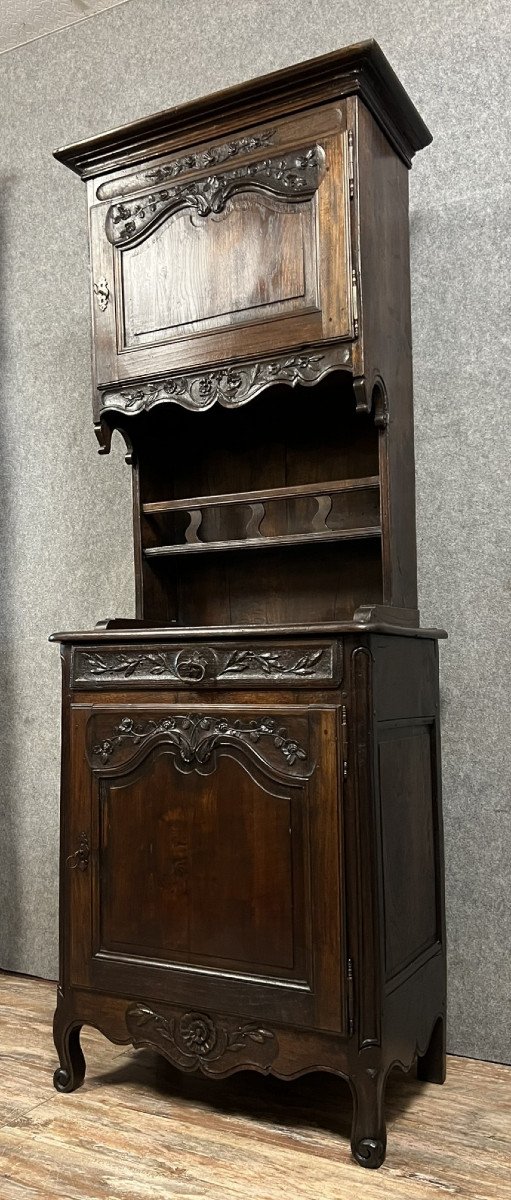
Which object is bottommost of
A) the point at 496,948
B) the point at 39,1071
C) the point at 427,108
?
the point at 39,1071

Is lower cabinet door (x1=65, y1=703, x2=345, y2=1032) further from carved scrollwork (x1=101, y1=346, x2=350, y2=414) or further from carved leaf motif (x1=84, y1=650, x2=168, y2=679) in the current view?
carved scrollwork (x1=101, y1=346, x2=350, y2=414)

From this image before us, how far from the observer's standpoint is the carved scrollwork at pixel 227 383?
74.0 inches

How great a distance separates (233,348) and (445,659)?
2.68 feet

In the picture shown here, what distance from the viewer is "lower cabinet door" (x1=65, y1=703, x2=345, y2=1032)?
1670 mm

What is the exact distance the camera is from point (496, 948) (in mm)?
2045

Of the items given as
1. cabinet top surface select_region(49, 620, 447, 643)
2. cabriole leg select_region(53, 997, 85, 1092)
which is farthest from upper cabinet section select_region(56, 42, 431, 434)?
cabriole leg select_region(53, 997, 85, 1092)

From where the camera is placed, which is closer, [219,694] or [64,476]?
[219,694]

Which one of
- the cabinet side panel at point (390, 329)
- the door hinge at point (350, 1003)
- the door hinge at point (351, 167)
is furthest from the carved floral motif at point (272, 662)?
the door hinge at point (351, 167)

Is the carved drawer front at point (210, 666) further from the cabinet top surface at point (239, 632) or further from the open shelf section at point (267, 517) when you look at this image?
the open shelf section at point (267, 517)

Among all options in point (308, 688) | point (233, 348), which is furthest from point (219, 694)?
point (233, 348)

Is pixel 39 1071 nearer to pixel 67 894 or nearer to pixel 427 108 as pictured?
pixel 67 894

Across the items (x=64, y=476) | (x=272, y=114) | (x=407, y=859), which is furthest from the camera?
(x=64, y=476)

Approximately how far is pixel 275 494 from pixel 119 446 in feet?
2.78

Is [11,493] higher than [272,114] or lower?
lower
